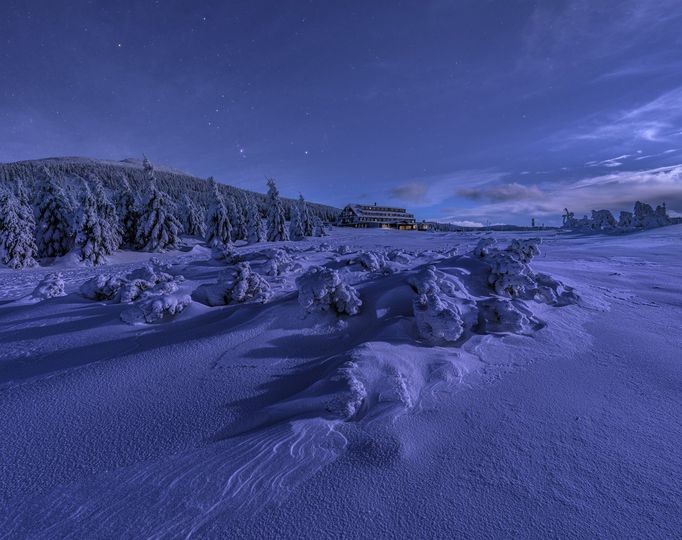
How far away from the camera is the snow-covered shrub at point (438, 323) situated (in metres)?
3.41

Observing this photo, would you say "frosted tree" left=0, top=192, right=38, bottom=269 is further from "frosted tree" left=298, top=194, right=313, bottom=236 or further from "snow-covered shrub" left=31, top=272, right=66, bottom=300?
"frosted tree" left=298, top=194, right=313, bottom=236

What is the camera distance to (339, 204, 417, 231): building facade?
8069cm

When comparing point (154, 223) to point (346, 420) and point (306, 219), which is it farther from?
point (346, 420)

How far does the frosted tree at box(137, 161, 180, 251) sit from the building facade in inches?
2119

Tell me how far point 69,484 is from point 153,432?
506 millimetres

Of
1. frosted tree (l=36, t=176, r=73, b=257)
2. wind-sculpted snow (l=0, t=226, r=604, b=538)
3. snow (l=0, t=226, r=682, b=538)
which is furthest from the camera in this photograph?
frosted tree (l=36, t=176, r=73, b=257)

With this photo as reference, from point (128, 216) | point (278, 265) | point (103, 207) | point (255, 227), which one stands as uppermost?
point (103, 207)

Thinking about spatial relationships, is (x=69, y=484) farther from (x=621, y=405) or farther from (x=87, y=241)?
(x=87, y=241)

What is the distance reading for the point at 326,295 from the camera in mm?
4137

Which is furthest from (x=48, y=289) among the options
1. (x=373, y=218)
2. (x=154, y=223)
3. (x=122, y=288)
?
(x=373, y=218)

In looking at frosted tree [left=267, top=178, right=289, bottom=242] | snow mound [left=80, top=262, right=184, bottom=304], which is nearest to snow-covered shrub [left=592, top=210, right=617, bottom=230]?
frosted tree [left=267, top=178, right=289, bottom=242]

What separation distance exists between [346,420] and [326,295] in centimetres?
206

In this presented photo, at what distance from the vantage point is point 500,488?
1.67m

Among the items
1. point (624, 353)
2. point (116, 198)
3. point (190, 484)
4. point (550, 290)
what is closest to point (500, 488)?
point (190, 484)
